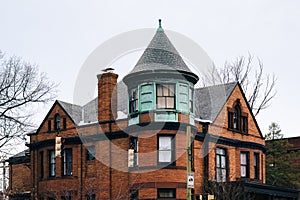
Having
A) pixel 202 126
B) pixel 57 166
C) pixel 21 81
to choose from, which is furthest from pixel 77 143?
pixel 202 126

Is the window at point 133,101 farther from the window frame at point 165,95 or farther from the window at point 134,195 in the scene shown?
the window at point 134,195

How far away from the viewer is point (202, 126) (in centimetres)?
4512

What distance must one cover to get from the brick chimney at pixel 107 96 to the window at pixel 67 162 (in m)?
4.03

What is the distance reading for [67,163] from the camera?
47.3m

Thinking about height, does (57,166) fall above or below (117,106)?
below

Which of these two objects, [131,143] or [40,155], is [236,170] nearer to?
[131,143]

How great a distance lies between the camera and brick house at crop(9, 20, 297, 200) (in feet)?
137

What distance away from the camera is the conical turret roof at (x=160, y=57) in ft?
138

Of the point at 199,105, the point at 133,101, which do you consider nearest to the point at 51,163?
the point at 133,101

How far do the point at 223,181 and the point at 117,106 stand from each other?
9.18 meters

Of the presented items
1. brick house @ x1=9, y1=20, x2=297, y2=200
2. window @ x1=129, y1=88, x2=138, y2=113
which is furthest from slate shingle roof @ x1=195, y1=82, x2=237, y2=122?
window @ x1=129, y1=88, x2=138, y2=113

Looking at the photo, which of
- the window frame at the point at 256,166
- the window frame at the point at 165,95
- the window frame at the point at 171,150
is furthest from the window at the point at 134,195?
the window frame at the point at 256,166

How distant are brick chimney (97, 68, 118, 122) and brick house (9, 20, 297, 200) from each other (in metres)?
0.07

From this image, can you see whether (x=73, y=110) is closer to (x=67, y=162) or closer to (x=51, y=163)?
(x=67, y=162)
